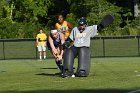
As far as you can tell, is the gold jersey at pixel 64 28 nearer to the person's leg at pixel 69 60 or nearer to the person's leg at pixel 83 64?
the person's leg at pixel 69 60

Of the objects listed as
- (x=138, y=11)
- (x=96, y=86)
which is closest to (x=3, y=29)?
(x=138, y=11)

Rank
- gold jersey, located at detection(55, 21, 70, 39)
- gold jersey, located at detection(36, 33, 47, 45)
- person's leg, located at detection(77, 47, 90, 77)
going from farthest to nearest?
1. gold jersey, located at detection(36, 33, 47, 45)
2. gold jersey, located at detection(55, 21, 70, 39)
3. person's leg, located at detection(77, 47, 90, 77)

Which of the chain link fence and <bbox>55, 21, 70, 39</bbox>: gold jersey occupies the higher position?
<bbox>55, 21, 70, 39</bbox>: gold jersey

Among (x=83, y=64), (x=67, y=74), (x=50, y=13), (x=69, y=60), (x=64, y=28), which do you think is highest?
(x=50, y=13)

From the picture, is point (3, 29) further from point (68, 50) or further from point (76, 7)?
point (68, 50)

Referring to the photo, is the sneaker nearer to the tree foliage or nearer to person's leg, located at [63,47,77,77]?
person's leg, located at [63,47,77,77]

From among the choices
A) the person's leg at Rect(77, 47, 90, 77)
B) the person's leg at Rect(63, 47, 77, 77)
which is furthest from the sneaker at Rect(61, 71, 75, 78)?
the person's leg at Rect(77, 47, 90, 77)

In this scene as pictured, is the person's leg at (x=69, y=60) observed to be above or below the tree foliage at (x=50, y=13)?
below

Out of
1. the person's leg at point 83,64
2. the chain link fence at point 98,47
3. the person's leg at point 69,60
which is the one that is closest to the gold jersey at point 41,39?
the chain link fence at point 98,47

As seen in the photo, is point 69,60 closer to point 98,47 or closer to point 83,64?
point 83,64

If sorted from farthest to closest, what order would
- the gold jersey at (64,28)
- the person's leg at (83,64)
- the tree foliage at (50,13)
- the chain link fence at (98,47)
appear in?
the tree foliage at (50,13)
the chain link fence at (98,47)
the gold jersey at (64,28)
the person's leg at (83,64)

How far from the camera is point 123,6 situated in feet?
205

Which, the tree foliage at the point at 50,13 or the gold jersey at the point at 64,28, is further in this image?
the tree foliage at the point at 50,13

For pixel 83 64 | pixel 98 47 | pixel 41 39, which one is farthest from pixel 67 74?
pixel 98 47
